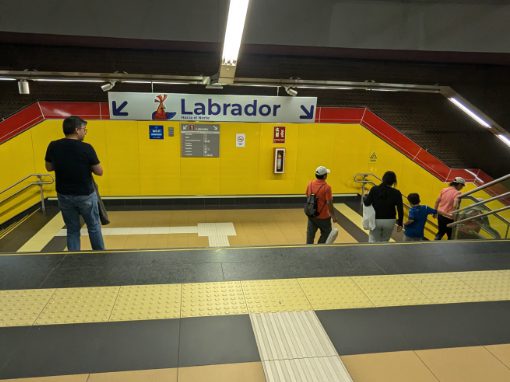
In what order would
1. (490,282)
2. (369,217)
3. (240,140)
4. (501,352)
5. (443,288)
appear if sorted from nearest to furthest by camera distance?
1. (501,352)
2. (443,288)
3. (490,282)
4. (369,217)
5. (240,140)

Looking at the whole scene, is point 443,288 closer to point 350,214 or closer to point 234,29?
point 234,29

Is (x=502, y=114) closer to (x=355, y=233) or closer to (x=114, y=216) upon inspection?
(x=355, y=233)

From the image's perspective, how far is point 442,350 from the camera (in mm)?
2293

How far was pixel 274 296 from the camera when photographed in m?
2.82

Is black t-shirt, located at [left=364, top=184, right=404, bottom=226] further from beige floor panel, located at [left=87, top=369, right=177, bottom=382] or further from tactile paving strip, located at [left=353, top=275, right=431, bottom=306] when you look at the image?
beige floor panel, located at [left=87, top=369, right=177, bottom=382]

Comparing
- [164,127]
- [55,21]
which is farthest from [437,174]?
[55,21]

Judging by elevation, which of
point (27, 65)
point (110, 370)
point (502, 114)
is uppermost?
point (27, 65)

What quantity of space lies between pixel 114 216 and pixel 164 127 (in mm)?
2118

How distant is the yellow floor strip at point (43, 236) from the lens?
5.91m

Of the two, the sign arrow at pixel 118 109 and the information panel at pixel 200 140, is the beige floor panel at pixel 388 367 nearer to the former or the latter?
the sign arrow at pixel 118 109

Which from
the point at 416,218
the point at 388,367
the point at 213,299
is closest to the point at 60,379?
the point at 213,299

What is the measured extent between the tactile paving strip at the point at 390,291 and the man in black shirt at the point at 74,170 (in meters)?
2.68

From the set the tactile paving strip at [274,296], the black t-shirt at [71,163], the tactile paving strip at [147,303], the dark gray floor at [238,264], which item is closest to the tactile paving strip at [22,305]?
the dark gray floor at [238,264]

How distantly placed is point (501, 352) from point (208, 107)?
5171 mm
